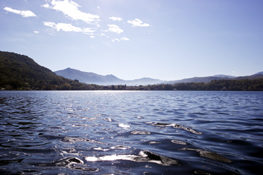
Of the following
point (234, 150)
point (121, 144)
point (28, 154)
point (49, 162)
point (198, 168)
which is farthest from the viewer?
point (121, 144)

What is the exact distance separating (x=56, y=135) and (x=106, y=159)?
18.4ft

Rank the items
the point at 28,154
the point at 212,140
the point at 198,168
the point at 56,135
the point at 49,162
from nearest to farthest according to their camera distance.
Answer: the point at 198,168 < the point at 49,162 < the point at 28,154 < the point at 212,140 < the point at 56,135

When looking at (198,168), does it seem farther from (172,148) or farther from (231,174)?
(172,148)

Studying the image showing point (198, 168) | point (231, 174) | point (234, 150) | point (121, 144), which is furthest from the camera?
point (121, 144)

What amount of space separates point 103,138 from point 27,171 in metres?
4.86

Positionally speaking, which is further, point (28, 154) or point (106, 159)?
point (28, 154)

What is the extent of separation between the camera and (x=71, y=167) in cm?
599

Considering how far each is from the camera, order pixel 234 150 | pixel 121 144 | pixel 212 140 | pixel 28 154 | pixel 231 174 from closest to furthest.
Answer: pixel 231 174
pixel 28 154
pixel 234 150
pixel 121 144
pixel 212 140

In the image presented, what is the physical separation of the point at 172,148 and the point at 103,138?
432 centimetres

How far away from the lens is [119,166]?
6078 mm

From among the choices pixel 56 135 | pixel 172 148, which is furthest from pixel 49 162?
pixel 172 148

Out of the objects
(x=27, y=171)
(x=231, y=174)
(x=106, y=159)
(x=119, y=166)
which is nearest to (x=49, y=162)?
(x=27, y=171)

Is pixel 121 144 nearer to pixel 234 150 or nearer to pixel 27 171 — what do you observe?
pixel 27 171

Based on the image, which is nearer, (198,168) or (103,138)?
(198,168)
